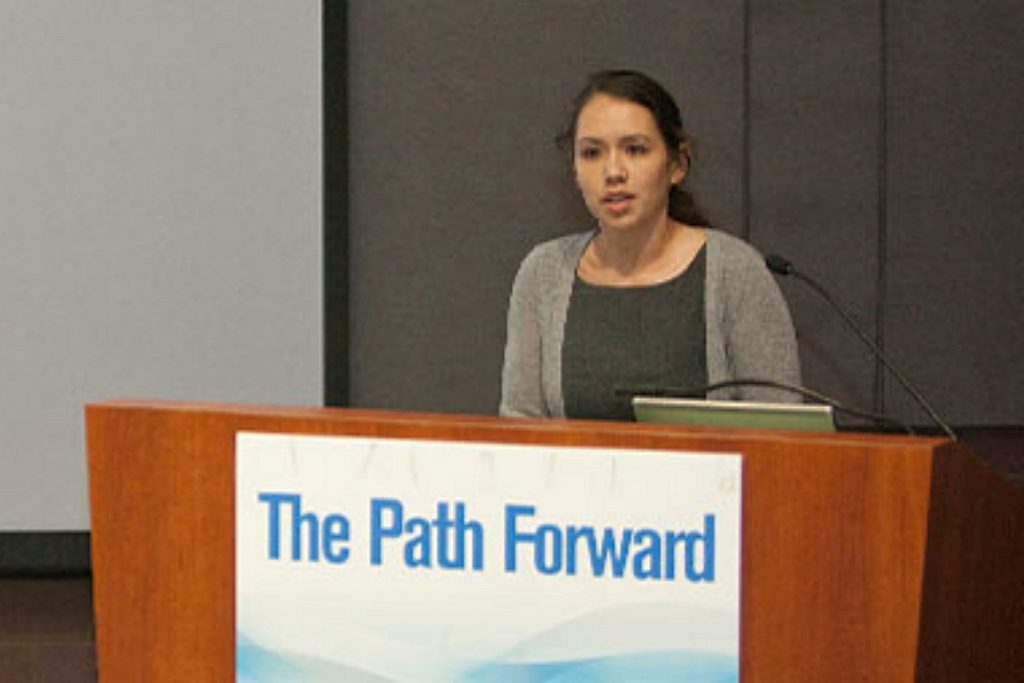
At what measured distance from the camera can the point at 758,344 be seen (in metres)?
2.49

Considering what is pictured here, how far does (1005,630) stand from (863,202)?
2.85 m

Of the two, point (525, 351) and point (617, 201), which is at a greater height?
point (617, 201)

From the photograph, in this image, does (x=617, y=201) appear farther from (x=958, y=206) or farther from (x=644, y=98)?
(x=958, y=206)

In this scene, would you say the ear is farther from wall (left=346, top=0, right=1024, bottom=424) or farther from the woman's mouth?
wall (left=346, top=0, right=1024, bottom=424)

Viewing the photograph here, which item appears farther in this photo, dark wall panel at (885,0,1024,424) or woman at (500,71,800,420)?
dark wall panel at (885,0,1024,424)

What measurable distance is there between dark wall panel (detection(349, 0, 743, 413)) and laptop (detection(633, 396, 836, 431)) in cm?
270

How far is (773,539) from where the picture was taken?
156 cm

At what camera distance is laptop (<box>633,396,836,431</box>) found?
1.72 m

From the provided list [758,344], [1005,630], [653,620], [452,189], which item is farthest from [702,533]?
[452,189]

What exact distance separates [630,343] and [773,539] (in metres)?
1.01

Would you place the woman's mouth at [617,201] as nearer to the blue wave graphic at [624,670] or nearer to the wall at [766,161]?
the blue wave graphic at [624,670]

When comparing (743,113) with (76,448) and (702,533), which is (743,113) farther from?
(702,533)

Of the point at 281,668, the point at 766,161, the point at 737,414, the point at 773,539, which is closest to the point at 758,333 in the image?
the point at 737,414

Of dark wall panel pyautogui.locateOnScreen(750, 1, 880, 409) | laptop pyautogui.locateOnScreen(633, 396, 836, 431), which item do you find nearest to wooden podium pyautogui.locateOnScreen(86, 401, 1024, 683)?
laptop pyautogui.locateOnScreen(633, 396, 836, 431)
